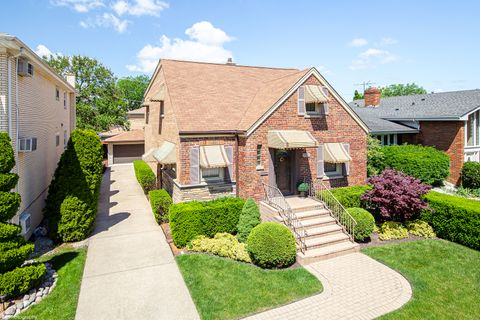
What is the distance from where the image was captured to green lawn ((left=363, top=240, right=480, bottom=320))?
31.1 ft

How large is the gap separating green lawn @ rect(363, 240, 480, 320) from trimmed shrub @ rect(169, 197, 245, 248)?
6.59 metres

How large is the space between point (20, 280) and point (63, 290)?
4.75 feet

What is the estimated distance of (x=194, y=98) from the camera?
1861 cm

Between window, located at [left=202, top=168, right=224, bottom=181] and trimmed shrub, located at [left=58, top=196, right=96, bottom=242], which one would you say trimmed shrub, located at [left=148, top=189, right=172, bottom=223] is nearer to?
window, located at [left=202, top=168, right=224, bottom=181]

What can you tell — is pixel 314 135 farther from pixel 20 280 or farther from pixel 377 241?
pixel 20 280

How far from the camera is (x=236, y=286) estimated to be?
10805 millimetres

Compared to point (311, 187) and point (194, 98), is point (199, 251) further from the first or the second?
point (194, 98)

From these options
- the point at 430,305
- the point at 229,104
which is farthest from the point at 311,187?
the point at 430,305

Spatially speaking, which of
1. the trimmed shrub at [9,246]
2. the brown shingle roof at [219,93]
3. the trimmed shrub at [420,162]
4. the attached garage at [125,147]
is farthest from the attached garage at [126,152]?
the trimmed shrub at [9,246]

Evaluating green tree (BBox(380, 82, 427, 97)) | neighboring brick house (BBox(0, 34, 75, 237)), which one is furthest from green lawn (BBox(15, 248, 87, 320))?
green tree (BBox(380, 82, 427, 97))

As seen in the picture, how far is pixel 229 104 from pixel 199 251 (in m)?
9.74

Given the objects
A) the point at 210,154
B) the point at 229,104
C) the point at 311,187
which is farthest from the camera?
the point at 229,104

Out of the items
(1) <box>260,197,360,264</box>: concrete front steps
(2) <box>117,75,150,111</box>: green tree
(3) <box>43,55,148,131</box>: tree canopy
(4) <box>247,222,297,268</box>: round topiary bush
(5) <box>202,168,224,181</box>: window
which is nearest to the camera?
(4) <box>247,222,297,268</box>: round topiary bush

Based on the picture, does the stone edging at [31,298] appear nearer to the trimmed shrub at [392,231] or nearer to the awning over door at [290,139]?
the awning over door at [290,139]
